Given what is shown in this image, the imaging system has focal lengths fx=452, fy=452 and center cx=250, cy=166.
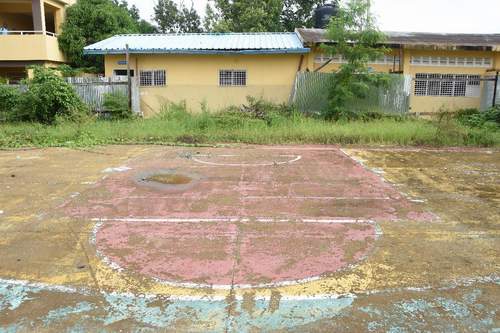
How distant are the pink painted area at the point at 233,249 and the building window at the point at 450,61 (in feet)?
46.0

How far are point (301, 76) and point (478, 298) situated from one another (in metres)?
13.3

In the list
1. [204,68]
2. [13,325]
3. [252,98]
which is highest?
[204,68]

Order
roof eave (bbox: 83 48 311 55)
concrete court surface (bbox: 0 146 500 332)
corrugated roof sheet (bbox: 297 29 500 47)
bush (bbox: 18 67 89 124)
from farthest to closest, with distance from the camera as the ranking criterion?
corrugated roof sheet (bbox: 297 29 500 47)
roof eave (bbox: 83 48 311 55)
bush (bbox: 18 67 89 124)
concrete court surface (bbox: 0 146 500 332)

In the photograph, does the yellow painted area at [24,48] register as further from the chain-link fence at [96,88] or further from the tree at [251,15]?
the tree at [251,15]

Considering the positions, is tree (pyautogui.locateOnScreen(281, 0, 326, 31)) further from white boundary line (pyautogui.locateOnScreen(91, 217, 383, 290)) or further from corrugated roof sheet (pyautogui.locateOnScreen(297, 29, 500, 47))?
white boundary line (pyautogui.locateOnScreen(91, 217, 383, 290))

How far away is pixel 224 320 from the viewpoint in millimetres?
3393

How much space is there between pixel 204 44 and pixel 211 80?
157cm

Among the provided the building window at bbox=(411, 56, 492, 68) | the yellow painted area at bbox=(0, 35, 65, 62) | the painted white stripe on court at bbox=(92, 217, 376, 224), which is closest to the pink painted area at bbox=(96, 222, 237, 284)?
the painted white stripe on court at bbox=(92, 217, 376, 224)

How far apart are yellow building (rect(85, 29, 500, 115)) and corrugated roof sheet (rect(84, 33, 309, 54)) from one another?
38 millimetres

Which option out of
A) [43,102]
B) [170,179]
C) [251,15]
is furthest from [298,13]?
[170,179]

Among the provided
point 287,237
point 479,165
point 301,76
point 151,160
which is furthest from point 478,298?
point 301,76

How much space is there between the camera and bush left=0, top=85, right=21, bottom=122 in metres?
15.1

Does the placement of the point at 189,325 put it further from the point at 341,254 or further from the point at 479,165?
the point at 479,165

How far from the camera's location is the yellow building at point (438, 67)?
17.3 meters
